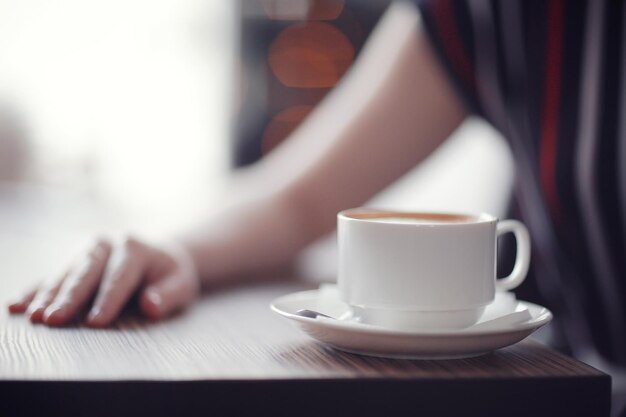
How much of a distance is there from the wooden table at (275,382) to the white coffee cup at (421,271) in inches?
1.3

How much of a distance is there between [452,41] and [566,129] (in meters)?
0.19

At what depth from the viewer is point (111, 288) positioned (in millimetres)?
645

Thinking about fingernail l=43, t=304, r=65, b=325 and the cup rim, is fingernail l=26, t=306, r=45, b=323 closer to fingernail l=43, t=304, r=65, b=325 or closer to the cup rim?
fingernail l=43, t=304, r=65, b=325

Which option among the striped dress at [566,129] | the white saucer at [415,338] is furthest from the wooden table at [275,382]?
the striped dress at [566,129]

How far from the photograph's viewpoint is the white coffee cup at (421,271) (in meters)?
0.49

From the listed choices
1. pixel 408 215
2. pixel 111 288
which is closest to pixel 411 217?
pixel 408 215

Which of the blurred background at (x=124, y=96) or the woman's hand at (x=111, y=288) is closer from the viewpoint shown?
the woman's hand at (x=111, y=288)

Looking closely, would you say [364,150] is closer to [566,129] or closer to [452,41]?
[452,41]

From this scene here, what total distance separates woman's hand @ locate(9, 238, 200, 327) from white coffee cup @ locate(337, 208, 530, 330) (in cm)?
22

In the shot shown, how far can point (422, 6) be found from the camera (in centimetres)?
96

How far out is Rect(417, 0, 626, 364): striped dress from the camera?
2.53 ft

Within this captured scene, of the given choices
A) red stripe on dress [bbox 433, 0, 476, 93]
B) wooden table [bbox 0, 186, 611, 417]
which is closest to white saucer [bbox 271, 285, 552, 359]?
wooden table [bbox 0, 186, 611, 417]

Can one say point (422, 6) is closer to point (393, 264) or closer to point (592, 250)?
point (592, 250)

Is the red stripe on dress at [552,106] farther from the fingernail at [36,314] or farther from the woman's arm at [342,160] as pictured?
the fingernail at [36,314]
